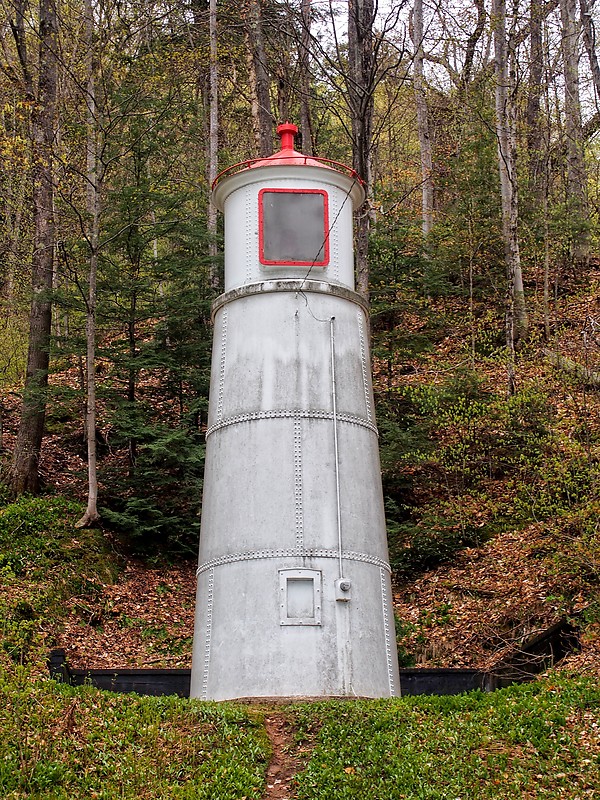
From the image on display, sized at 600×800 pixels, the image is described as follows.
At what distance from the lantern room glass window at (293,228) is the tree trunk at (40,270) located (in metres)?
6.69

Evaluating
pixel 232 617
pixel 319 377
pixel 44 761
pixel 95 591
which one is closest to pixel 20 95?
pixel 95 591

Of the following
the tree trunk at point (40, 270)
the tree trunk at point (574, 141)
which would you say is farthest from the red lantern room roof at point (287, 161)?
the tree trunk at point (574, 141)

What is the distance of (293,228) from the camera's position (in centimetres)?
1074

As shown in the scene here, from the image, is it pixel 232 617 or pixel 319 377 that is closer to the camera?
pixel 232 617

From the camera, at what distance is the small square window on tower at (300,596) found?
9.29 meters

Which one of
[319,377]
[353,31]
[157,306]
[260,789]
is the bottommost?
[260,789]

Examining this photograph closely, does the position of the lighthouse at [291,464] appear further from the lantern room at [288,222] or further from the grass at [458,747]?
the grass at [458,747]

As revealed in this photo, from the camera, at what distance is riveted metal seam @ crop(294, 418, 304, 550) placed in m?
9.59

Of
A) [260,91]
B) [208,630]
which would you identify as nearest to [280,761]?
[208,630]

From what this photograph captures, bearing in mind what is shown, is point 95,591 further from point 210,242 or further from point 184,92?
point 184,92

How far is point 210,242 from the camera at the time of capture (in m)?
18.0

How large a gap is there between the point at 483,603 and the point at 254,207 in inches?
263

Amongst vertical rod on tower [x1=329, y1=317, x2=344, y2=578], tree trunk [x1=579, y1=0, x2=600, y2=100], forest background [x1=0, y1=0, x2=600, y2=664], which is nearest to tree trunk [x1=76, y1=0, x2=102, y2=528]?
forest background [x1=0, y1=0, x2=600, y2=664]

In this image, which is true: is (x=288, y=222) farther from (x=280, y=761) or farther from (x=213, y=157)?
(x=213, y=157)
